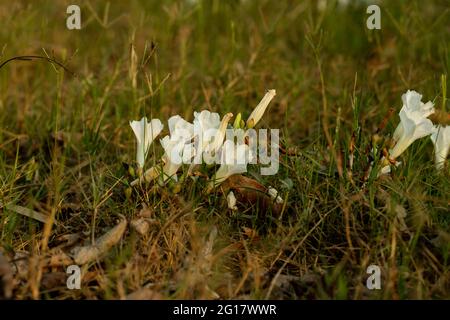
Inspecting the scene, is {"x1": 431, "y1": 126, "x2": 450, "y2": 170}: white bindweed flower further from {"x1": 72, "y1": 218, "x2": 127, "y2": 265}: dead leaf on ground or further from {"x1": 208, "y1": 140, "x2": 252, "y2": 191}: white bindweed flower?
{"x1": 72, "y1": 218, "x2": 127, "y2": 265}: dead leaf on ground

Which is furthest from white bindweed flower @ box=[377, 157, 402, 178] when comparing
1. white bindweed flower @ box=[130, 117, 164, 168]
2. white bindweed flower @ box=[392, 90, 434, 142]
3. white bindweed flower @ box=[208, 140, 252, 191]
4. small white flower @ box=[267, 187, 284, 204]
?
white bindweed flower @ box=[130, 117, 164, 168]

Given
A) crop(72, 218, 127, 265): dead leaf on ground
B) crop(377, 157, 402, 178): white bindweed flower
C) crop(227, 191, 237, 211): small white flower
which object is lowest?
crop(72, 218, 127, 265): dead leaf on ground

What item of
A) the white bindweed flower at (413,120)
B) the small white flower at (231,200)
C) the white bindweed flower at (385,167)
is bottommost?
the small white flower at (231,200)

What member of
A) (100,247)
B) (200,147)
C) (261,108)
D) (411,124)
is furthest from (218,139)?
(411,124)

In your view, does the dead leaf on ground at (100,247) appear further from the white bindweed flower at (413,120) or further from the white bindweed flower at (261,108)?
the white bindweed flower at (413,120)

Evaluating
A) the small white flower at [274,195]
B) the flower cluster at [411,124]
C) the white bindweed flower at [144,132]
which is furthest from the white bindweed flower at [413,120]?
the white bindweed flower at [144,132]

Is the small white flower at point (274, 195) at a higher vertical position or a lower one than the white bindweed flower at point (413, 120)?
lower

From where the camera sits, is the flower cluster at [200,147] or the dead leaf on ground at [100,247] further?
the flower cluster at [200,147]
